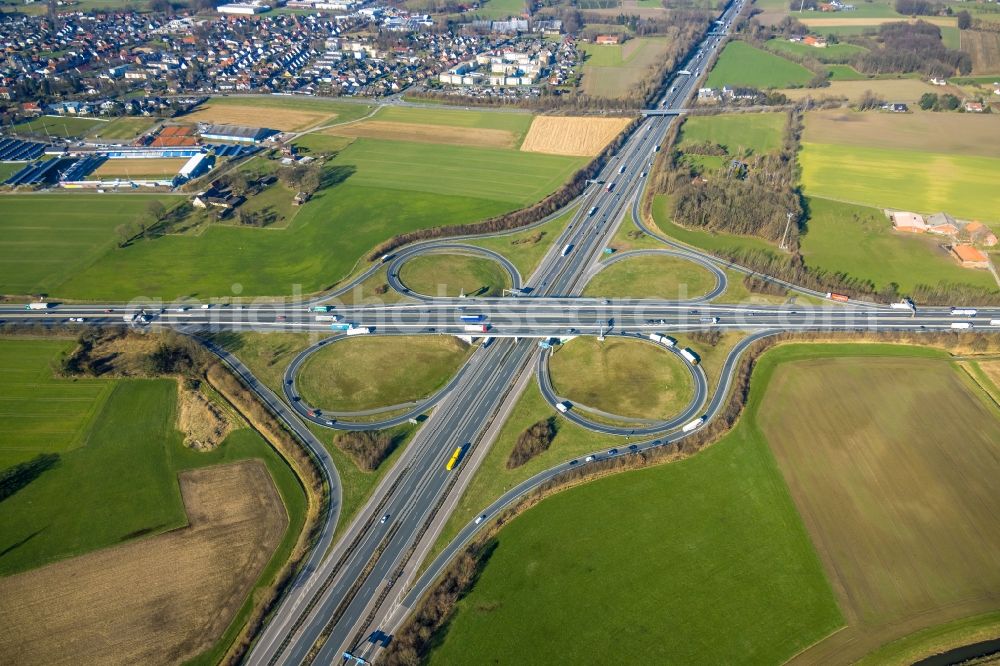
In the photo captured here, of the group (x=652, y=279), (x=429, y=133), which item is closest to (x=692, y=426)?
(x=652, y=279)

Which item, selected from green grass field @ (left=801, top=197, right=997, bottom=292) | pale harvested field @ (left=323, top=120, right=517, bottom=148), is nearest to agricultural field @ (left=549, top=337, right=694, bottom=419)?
green grass field @ (left=801, top=197, right=997, bottom=292)

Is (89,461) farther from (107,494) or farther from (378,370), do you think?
(378,370)

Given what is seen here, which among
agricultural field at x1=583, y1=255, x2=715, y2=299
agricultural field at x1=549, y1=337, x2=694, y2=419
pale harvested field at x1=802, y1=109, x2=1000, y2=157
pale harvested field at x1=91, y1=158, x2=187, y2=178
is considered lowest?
agricultural field at x1=549, y1=337, x2=694, y2=419

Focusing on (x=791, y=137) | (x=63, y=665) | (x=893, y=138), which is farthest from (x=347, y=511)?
(x=893, y=138)

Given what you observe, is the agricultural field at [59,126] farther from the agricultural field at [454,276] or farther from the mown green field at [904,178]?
the mown green field at [904,178]

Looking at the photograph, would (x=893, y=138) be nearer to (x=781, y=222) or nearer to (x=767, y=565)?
(x=781, y=222)

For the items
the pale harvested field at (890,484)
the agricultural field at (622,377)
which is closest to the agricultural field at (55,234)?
the agricultural field at (622,377)

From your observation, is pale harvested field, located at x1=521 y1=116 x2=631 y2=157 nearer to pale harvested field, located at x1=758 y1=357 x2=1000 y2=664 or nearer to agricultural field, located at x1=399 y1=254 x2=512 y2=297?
agricultural field, located at x1=399 y1=254 x2=512 y2=297
